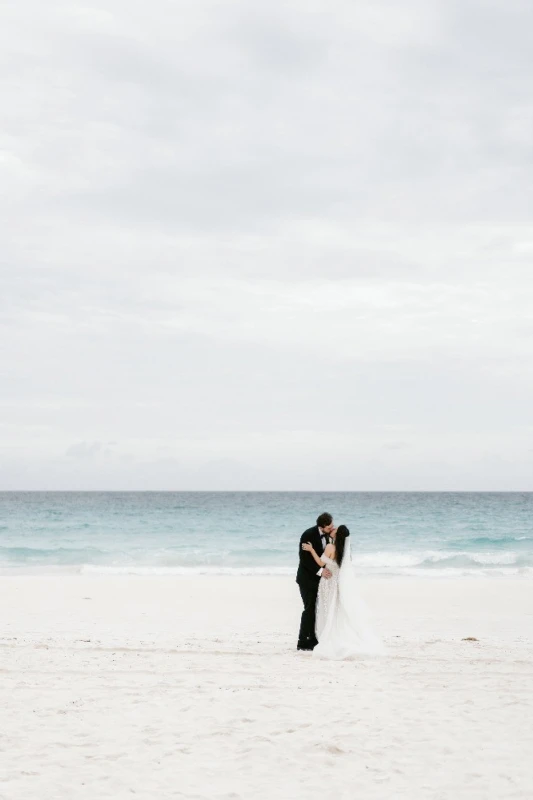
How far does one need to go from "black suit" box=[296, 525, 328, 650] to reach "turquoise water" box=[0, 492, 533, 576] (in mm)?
16411

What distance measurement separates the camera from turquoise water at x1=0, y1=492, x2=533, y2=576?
29484 millimetres

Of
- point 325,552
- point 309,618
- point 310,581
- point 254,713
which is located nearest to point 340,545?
point 325,552

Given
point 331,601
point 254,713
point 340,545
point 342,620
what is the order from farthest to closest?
point 340,545 < point 331,601 < point 342,620 < point 254,713

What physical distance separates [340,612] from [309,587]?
572mm

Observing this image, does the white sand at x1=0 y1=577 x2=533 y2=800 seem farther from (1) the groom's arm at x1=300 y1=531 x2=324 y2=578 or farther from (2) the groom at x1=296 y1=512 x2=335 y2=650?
(1) the groom's arm at x1=300 y1=531 x2=324 y2=578

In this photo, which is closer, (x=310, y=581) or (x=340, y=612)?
(x=340, y=612)

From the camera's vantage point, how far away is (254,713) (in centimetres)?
713

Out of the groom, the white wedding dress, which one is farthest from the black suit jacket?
the white wedding dress

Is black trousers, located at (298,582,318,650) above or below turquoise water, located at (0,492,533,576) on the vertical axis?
above

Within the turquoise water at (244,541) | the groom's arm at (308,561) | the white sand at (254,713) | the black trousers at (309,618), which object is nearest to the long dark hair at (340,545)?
the groom's arm at (308,561)

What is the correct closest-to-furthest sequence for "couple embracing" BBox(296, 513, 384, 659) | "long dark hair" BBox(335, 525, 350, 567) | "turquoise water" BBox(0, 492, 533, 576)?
1. "couple embracing" BBox(296, 513, 384, 659)
2. "long dark hair" BBox(335, 525, 350, 567)
3. "turquoise water" BBox(0, 492, 533, 576)

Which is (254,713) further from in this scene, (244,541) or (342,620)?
(244,541)

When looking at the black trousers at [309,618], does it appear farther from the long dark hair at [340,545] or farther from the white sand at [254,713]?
the long dark hair at [340,545]

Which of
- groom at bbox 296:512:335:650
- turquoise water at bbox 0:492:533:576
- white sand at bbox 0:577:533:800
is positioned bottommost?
turquoise water at bbox 0:492:533:576
